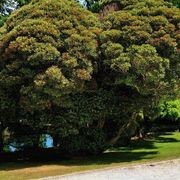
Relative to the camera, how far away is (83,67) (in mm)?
19016

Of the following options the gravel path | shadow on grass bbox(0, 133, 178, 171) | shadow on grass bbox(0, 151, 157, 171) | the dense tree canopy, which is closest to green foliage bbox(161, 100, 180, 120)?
shadow on grass bbox(0, 133, 178, 171)

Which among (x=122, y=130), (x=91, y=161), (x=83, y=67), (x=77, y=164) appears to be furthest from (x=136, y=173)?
(x=122, y=130)

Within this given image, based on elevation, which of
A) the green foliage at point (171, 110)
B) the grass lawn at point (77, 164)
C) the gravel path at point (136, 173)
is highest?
the green foliage at point (171, 110)

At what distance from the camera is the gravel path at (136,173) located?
15867 millimetres

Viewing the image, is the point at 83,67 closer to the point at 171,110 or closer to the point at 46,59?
the point at 46,59

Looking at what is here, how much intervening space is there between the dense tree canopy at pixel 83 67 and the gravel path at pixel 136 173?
11.4 ft

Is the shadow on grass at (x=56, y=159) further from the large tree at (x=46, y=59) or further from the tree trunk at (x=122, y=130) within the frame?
the large tree at (x=46, y=59)

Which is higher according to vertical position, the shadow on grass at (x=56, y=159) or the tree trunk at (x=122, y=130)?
the tree trunk at (x=122, y=130)

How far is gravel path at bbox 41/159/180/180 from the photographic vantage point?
52.1 ft

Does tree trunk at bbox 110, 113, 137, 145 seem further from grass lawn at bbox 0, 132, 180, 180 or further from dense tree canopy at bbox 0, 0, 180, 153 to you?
grass lawn at bbox 0, 132, 180, 180

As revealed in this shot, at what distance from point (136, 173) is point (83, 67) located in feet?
15.4

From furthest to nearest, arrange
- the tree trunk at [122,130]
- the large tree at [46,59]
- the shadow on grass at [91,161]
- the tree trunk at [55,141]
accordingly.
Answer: the tree trunk at [122,130], the tree trunk at [55,141], the shadow on grass at [91,161], the large tree at [46,59]

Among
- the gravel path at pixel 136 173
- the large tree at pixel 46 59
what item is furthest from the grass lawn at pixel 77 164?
the large tree at pixel 46 59

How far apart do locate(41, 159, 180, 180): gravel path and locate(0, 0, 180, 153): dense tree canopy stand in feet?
11.4
